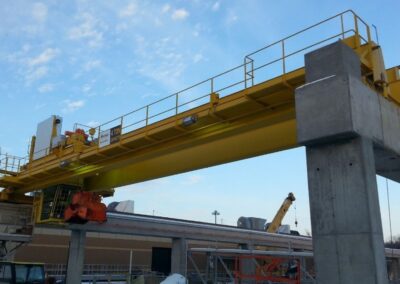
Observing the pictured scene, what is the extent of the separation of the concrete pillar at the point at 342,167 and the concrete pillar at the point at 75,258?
15860 mm

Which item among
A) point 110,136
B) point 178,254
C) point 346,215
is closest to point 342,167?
point 346,215

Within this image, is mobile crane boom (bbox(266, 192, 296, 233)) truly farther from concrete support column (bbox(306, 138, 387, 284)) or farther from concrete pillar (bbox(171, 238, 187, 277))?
concrete support column (bbox(306, 138, 387, 284))

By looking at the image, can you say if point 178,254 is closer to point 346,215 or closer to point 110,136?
point 110,136

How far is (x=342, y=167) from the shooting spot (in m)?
8.09

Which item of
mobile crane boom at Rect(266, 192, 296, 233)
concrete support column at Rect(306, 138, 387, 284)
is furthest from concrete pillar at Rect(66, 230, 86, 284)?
mobile crane boom at Rect(266, 192, 296, 233)

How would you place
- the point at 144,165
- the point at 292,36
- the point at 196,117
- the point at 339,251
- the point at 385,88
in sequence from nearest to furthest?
the point at 339,251 < the point at 385,88 < the point at 292,36 < the point at 196,117 < the point at 144,165

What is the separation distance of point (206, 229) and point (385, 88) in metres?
24.5

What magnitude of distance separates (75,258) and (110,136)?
8.65 metres

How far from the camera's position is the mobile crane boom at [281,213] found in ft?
148

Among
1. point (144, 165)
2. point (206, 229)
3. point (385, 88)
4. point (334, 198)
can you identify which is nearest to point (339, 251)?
point (334, 198)

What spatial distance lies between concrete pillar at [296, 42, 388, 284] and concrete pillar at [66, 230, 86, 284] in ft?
52.0

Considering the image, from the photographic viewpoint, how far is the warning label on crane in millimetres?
15828

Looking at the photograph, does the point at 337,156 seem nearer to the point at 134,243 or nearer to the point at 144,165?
the point at 144,165

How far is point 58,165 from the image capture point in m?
18.2
